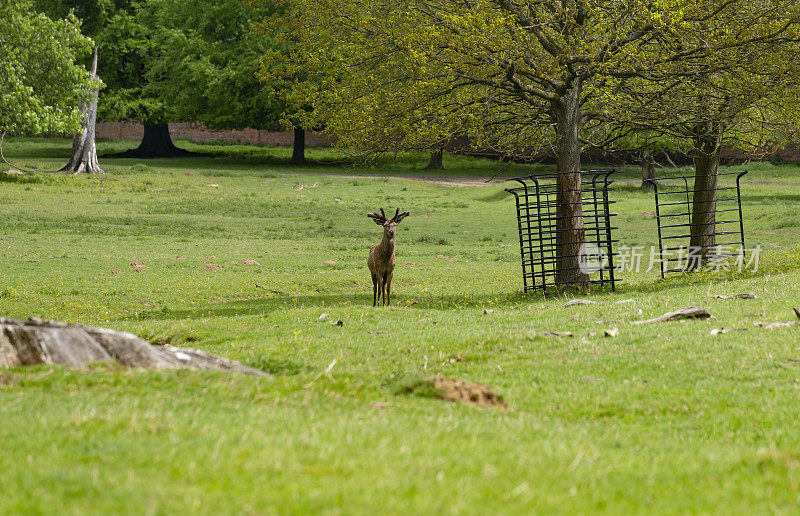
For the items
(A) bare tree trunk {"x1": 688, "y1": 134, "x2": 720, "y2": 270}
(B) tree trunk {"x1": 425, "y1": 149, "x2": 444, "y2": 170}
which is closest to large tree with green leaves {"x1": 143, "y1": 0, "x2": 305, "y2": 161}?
(B) tree trunk {"x1": 425, "y1": 149, "x2": 444, "y2": 170}

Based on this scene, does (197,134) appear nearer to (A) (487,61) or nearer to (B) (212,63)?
(B) (212,63)

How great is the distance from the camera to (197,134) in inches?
2990

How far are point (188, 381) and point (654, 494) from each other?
4282 mm

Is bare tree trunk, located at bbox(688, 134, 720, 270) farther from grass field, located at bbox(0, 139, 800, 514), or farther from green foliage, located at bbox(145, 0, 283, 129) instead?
green foliage, located at bbox(145, 0, 283, 129)

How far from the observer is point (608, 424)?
312 inches

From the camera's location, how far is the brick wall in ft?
241

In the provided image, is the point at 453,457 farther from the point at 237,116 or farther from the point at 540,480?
the point at 237,116

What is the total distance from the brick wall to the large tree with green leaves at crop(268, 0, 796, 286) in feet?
173

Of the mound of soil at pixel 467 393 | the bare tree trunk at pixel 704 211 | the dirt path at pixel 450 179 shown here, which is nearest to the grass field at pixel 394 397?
the mound of soil at pixel 467 393

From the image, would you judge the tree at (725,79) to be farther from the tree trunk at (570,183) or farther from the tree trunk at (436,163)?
the tree trunk at (436,163)

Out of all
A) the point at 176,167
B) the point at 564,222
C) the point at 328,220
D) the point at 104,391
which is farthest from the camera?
the point at 176,167

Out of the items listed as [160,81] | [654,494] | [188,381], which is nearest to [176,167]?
[160,81]

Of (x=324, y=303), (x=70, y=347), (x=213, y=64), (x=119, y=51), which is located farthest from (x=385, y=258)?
(x=119, y=51)

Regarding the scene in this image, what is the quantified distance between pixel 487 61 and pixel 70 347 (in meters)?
12.4
